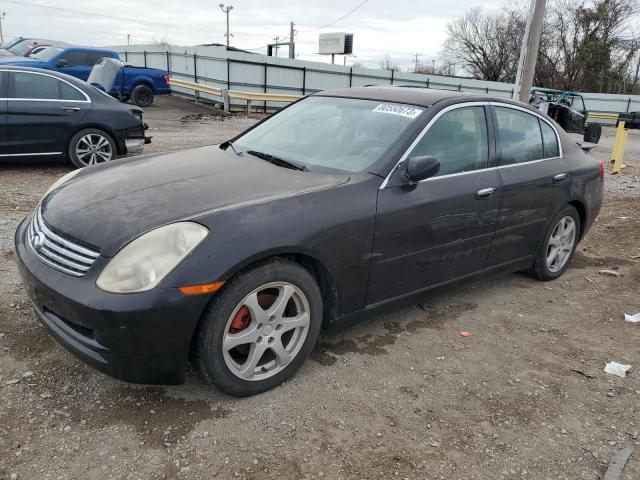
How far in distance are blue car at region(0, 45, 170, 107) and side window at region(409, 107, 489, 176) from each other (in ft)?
43.0

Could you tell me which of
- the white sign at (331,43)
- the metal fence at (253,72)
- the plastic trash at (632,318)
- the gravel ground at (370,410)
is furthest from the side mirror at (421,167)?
the white sign at (331,43)

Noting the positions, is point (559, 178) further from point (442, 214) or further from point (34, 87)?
point (34, 87)

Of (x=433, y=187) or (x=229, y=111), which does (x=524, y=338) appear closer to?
(x=433, y=187)

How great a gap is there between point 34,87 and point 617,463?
825 centimetres

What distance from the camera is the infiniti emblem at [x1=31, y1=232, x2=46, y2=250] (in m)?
2.83

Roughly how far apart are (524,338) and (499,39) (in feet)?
163

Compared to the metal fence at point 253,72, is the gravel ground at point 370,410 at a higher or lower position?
lower

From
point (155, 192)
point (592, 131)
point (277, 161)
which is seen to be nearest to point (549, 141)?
point (277, 161)

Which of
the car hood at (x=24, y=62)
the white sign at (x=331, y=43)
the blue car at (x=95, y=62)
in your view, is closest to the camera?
the car hood at (x=24, y=62)

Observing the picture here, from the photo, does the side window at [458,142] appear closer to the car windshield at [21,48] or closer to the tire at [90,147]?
the tire at [90,147]

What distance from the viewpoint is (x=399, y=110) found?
12.2ft

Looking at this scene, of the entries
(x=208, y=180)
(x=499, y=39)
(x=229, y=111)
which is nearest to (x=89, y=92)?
(x=208, y=180)

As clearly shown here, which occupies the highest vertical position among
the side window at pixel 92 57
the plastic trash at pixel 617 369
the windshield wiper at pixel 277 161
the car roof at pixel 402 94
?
the side window at pixel 92 57

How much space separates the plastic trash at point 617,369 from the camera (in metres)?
3.42
